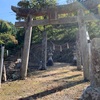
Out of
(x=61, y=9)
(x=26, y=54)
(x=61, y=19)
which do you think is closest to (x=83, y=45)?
(x=61, y=19)

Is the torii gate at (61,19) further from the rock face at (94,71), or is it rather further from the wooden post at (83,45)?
the rock face at (94,71)

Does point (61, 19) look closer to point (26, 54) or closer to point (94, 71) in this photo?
point (26, 54)

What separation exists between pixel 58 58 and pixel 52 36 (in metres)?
3.98

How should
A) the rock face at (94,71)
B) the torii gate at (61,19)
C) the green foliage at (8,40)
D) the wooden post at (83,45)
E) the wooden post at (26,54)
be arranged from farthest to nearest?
the green foliage at (8,40) → the wooden post at (26,54) → the torii gate at (61,19) → the wooden post at (83,45) → the rock face at (94,71)

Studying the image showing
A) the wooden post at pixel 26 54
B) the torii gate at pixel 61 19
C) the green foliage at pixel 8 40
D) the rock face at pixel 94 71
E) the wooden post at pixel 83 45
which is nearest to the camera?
the rock face at pixel 94 71

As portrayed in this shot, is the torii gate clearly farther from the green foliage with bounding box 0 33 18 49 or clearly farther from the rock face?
the green foliage with bounding box 0 33 18 49

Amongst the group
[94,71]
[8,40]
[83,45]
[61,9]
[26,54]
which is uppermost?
[61,9]

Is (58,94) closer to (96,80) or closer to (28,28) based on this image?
(96,80)

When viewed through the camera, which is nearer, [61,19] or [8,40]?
[61,19]

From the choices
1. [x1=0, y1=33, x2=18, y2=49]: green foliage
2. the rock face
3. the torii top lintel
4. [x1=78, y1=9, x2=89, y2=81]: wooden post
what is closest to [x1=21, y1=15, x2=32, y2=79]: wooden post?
the torii top lintel

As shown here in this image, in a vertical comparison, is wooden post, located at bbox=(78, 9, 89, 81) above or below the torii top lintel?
below

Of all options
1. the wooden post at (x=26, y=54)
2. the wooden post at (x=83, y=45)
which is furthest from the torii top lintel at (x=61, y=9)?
the wooden post at (x=26, y=54)

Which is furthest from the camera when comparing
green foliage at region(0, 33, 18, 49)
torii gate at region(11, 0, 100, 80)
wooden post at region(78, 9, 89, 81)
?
green foliage at region(0, 33, 18, 49)

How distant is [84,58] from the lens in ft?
27.3
